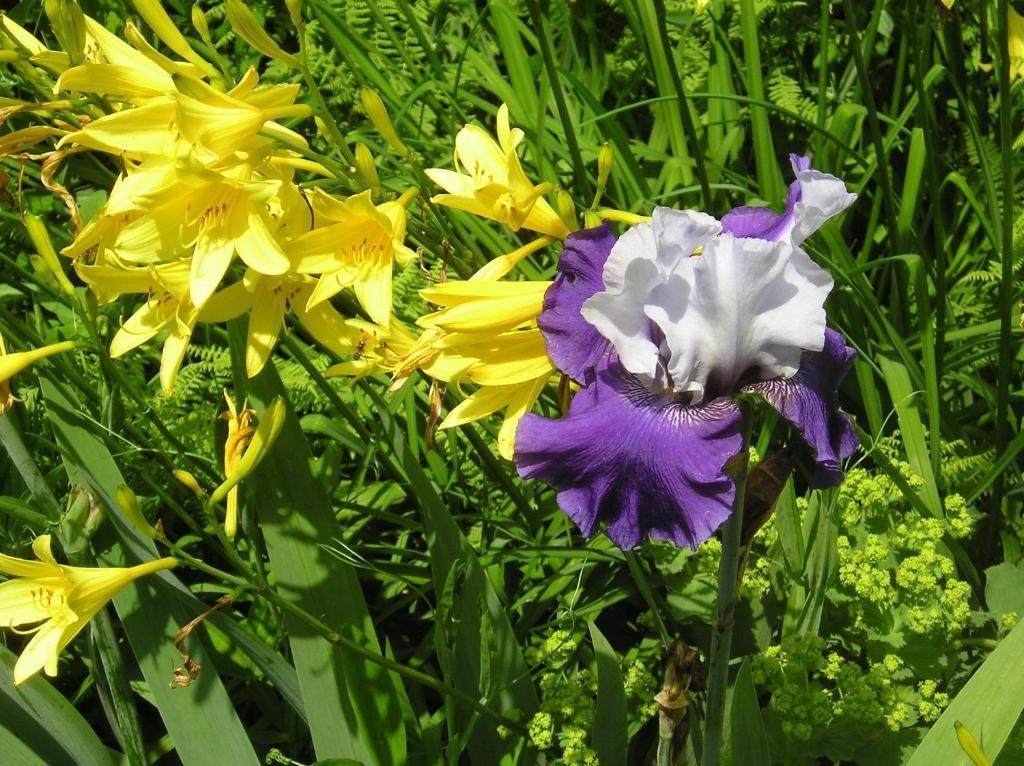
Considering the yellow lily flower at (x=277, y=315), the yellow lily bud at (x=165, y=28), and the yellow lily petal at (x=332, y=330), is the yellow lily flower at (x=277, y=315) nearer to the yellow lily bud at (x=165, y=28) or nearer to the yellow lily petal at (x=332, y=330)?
the yellow lily petal at (x=332, y=330)

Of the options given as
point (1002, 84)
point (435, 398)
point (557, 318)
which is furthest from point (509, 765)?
point (1002, 84)

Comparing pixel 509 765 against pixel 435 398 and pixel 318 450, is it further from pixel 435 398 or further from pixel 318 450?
pixel 318 450

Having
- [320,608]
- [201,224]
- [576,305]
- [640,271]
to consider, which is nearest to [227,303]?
[201,224]

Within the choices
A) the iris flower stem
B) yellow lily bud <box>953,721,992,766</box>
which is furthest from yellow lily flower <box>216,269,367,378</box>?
yellow lily bud <box>953,721,992,766</box>

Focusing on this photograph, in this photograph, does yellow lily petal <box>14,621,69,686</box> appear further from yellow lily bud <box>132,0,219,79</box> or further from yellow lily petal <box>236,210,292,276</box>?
yellow lily bud <box>132,0,219,79</box>

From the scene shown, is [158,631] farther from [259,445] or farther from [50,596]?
[259,445]

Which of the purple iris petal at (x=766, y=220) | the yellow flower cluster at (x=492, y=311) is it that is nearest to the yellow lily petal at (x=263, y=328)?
the yellow flower cluster at (x=492, y=311)
